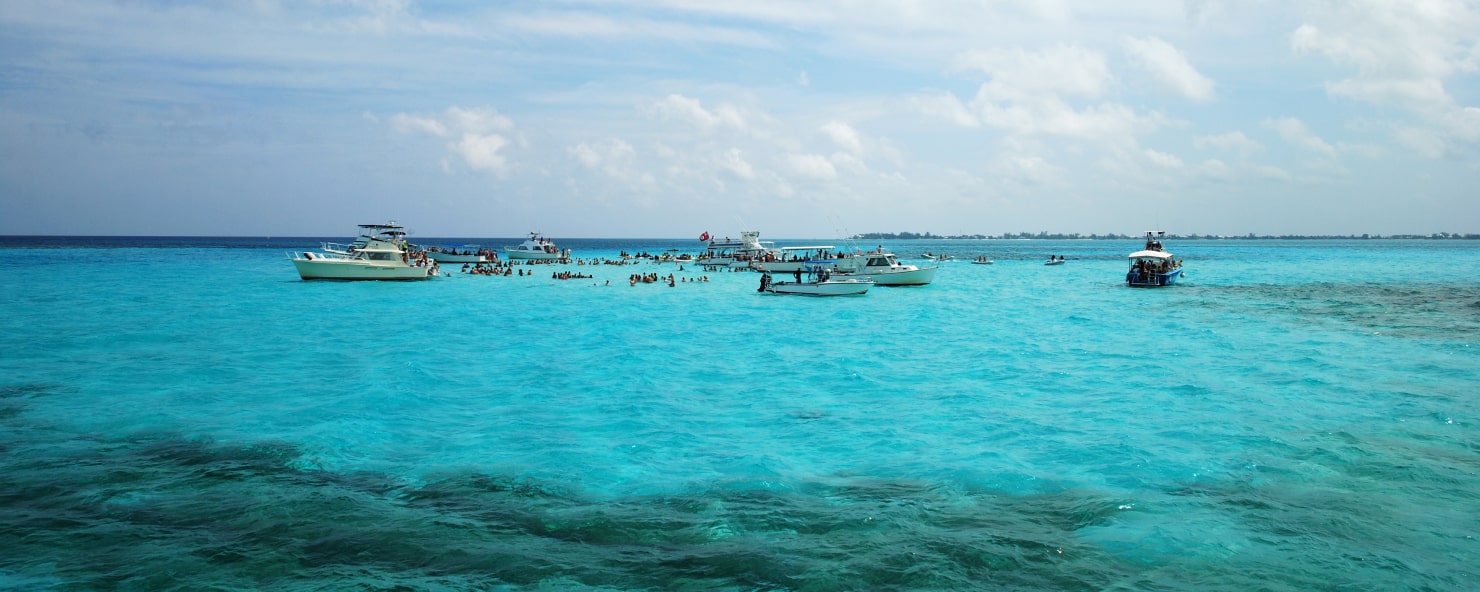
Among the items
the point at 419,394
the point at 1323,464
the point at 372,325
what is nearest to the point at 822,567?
the point at 1323,464

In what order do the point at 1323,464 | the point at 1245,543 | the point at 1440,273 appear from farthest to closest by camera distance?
the point at 1440,273 → the point at 1323,464 → the point at 1245,543

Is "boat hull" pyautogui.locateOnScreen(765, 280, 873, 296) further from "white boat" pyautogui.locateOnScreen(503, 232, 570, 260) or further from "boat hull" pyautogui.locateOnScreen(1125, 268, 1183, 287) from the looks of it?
"white boat" pyautogui.locateOnScreen(503, 232, 570, 260)

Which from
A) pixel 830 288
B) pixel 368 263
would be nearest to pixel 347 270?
pixel 368 263

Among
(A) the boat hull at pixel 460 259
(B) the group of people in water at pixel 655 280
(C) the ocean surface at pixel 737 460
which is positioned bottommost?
(C) the ocean surface at pixel 737 460

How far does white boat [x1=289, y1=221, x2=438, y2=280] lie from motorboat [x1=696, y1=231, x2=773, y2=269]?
3221 cm

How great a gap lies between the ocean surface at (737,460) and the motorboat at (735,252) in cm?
5350

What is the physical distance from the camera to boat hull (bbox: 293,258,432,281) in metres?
59.6

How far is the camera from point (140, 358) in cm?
2573

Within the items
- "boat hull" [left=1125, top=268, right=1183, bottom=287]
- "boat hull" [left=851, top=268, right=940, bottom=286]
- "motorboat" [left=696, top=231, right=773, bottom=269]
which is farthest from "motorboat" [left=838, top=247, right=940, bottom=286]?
"motorboat" [left=696, top=231, right=773, bottom=269]

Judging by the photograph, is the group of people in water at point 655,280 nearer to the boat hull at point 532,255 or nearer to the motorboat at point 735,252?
the motorboat at point 735,252

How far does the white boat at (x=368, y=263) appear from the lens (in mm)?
59844

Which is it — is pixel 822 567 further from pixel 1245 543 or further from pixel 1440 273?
pixel 1440 273

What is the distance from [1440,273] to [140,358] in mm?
99132

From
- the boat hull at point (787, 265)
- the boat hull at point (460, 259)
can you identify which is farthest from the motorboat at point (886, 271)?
the boat hull at point (460, 259)
